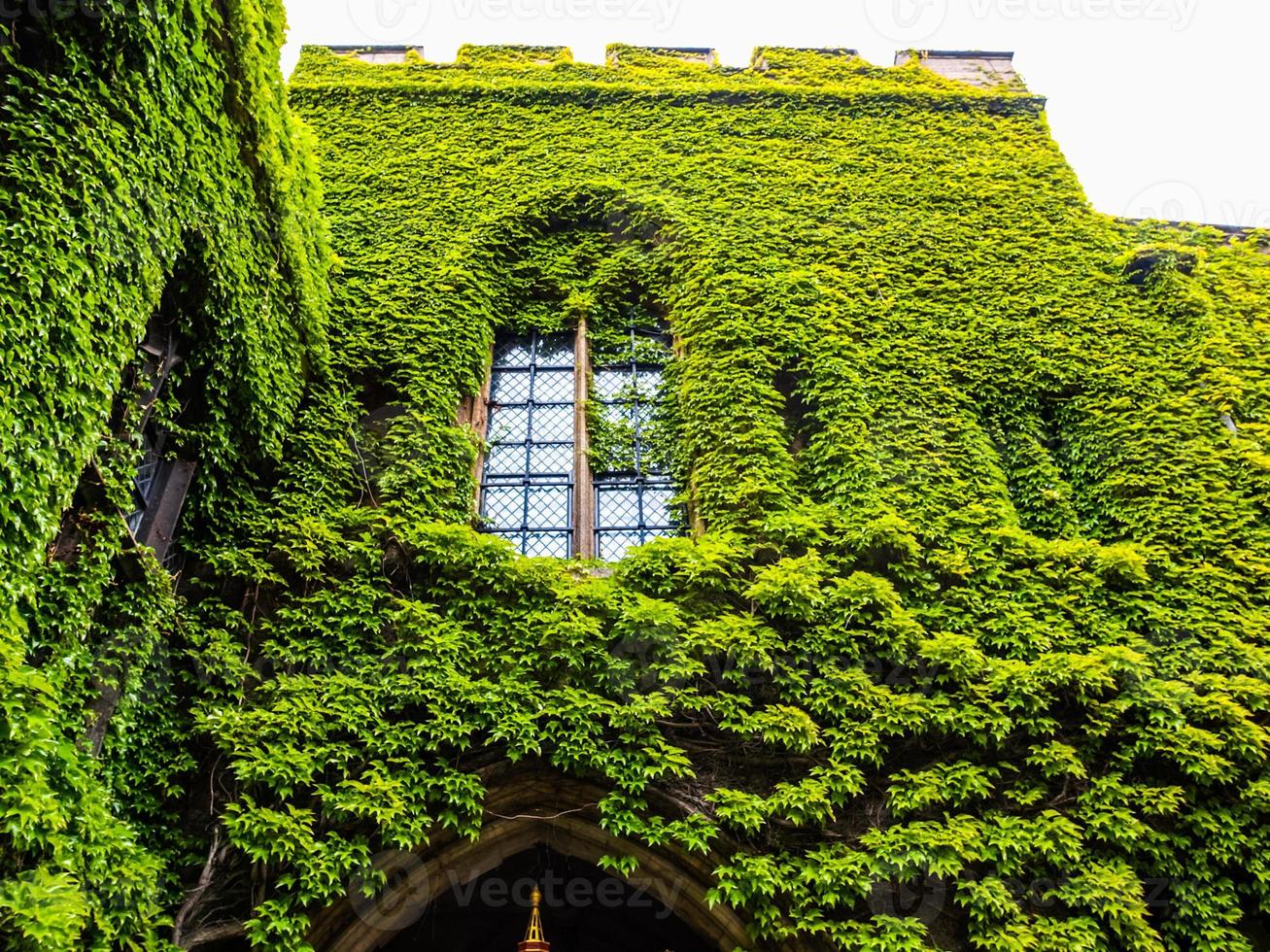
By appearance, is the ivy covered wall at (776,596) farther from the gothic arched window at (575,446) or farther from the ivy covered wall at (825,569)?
the gothic arched window at (575,446)

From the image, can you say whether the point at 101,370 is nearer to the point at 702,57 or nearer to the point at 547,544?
the point at 547,544

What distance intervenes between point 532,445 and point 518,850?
12.1 ft

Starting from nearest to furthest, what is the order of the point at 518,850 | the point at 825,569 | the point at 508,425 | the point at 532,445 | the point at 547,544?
the point at 518,850
the point at 825,569
the point at 547,544
the point at 532,445
the point at 508,425

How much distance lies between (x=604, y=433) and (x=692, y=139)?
4325 millimetres

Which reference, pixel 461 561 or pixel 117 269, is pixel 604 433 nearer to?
pixel 461 561

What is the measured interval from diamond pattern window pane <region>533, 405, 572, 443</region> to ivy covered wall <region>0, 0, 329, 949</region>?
263cm

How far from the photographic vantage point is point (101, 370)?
4906mm

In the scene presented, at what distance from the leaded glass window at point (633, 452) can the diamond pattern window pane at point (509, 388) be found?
0.69 meters

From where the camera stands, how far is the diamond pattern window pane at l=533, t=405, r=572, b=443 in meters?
8.88

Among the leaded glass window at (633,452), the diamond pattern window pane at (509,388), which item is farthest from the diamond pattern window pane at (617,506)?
the diamond pattern window pane at (509,388)

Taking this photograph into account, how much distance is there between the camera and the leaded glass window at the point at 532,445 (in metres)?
8.20

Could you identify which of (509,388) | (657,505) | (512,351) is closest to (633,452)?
(657,505)

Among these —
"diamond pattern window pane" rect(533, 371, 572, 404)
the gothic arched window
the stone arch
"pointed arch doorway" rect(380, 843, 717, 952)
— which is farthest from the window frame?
"pointed arch doorway" rect(380, 843, 717, 952)

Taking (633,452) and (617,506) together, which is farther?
(633,452)
